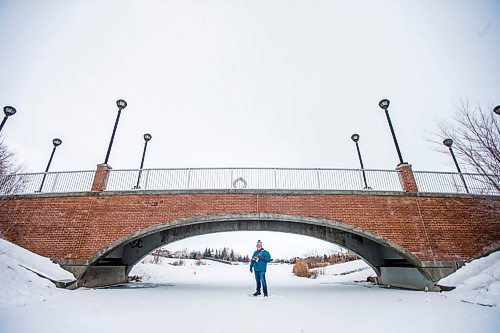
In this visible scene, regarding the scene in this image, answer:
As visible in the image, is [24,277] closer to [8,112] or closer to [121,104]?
[121,104]

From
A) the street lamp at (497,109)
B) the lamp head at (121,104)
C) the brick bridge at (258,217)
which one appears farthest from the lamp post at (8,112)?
the street lamp at (497,109)

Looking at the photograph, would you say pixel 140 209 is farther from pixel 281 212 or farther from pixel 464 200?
pixel 464 200

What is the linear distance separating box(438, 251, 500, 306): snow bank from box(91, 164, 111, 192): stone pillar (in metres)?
13.4

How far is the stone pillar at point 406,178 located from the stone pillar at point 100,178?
13.5 meters

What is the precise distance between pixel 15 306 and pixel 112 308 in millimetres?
1841

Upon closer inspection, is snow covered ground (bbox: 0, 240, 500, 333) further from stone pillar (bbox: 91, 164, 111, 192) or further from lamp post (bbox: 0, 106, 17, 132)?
lamp post (bbox: 0, 106, 17, 132)

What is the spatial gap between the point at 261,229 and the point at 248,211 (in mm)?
2513

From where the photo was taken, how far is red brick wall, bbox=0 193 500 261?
9617 mm

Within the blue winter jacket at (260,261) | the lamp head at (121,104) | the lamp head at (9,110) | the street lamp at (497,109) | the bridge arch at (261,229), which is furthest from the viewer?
the lamp head at (121,104)

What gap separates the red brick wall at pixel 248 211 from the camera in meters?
9.62

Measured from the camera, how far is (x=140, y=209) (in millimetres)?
10312

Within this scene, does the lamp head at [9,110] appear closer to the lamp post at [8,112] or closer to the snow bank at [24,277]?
the lamp post at [8,112]

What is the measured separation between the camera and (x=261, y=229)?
1227 centimetres

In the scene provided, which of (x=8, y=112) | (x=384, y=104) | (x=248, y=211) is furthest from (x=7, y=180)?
(x=384, y=104)
